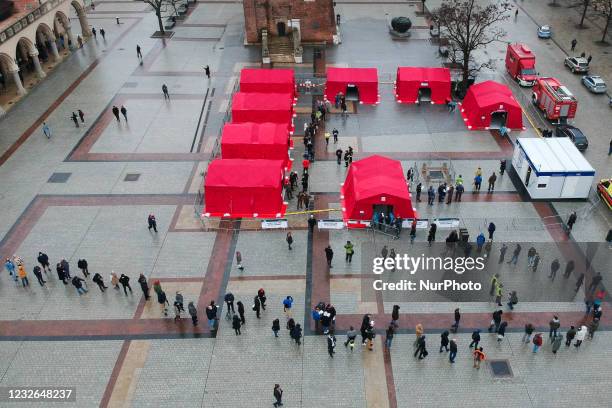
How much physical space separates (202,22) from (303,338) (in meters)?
46.6

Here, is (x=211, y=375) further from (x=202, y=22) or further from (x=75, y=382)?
(x=202, y=22)

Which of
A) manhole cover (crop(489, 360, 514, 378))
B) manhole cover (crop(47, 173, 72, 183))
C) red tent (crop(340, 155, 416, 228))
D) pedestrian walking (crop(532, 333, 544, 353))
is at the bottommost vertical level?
manhole cover (crop(489, 360, 514, 378))

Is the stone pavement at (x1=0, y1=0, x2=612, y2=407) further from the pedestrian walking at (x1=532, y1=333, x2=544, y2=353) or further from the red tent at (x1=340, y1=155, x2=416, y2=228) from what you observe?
the red tent at (x1=340, y1=155, x2=416, y2=228)

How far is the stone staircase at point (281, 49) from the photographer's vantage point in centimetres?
4819

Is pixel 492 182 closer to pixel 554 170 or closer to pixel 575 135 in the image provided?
pixel 554 170

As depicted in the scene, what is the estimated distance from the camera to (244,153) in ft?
102

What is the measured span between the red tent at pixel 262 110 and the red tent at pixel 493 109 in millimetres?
12747

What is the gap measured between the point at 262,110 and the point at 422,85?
41.9 ft

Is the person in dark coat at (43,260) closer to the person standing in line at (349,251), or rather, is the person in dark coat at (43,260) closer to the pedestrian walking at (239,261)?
the pedestrian walking at (239,261)

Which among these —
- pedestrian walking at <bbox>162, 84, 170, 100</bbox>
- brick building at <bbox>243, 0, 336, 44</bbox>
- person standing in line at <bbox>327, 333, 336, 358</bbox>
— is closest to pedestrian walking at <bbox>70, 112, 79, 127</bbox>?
pedestrian walking at <bbox>162, 84, 170, 100</bbox>

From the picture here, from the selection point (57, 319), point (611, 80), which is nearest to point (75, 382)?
point (57, 319)

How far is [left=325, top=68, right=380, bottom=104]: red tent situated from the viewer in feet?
129

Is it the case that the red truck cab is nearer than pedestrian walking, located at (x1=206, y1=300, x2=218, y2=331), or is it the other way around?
pedestrian walking, located at (x1=206, y1=300, x2=218, y2=331)

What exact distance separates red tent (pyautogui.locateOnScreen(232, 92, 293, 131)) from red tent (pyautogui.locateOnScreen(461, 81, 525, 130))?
41.8ft
